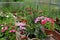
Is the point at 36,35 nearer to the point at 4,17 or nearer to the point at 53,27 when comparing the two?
the point at 53,27

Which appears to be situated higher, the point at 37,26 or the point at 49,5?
the point at 37,26

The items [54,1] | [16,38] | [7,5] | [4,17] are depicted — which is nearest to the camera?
[16,38]

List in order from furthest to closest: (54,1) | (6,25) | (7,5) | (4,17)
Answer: (7,5)
(54,1)
(4,17)
(6,25)

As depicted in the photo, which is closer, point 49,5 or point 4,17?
point 4,17

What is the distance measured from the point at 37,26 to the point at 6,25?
17.9 inches

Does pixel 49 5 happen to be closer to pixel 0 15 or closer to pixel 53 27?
pixel 0 15

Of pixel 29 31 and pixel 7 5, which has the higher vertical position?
pixel 29 31

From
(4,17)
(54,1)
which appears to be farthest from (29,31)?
(54,1)

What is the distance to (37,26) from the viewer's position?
2.75 metres

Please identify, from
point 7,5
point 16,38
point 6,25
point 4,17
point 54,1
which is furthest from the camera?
point 7,5

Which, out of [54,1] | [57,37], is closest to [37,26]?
[57,37]

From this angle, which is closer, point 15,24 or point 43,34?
point 43,34

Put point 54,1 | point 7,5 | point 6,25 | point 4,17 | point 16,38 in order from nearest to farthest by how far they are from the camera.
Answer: point 16,38 → point 6,25 → point 4,17 → point 54,1 → point 7,5

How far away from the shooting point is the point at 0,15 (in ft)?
12.1
